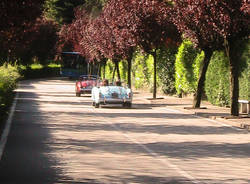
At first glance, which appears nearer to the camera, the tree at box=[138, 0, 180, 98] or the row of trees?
the row of trees

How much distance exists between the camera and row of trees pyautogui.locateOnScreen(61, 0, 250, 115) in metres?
22.0

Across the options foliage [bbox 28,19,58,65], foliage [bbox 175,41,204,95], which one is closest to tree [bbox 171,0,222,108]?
foliage [bbox 175,41,204,95]

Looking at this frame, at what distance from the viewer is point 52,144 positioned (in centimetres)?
1509

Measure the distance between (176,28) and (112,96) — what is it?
731 centimetres

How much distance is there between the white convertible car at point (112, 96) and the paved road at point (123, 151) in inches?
229

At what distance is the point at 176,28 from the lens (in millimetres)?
34906

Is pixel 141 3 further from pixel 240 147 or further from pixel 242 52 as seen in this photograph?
pixel 240 147

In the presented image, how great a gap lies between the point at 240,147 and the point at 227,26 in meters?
7.66

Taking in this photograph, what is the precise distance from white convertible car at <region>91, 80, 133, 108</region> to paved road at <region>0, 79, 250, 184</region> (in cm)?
581

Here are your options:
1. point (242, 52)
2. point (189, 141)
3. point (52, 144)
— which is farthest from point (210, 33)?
point (52, 144)

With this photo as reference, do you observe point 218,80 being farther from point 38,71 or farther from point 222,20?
point 38,71

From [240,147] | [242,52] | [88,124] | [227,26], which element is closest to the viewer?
[240,147]

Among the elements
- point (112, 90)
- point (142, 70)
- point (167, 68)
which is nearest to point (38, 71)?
point (142, 70)

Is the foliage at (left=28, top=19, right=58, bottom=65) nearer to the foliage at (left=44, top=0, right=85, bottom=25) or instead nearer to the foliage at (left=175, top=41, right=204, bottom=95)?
the foliage at (left=44, top=0, right=85, bottom=25)
